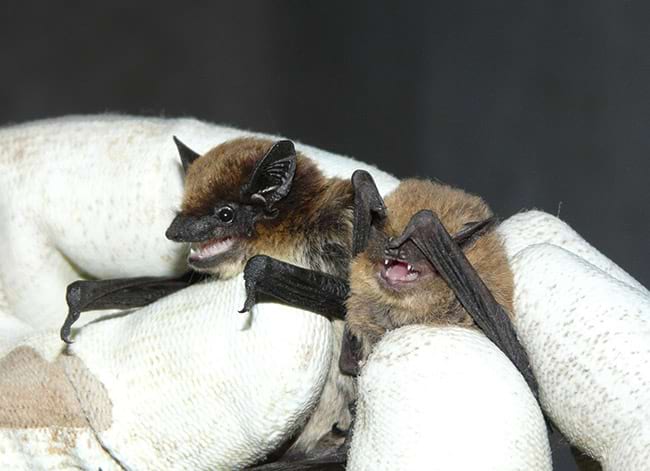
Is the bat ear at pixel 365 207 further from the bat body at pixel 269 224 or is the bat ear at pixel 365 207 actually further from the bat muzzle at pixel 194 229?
the bat muzzle at pixel 194 229

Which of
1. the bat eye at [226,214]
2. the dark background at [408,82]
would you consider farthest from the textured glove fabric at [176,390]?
the dark background at [408,82]

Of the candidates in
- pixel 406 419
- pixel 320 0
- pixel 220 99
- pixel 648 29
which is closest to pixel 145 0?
pixel 220 99

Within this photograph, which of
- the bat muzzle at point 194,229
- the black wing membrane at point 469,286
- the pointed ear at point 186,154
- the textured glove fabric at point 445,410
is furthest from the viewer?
the pointed ear at point 186,154

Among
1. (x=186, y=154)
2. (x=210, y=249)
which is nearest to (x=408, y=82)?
(x=186, y=154)

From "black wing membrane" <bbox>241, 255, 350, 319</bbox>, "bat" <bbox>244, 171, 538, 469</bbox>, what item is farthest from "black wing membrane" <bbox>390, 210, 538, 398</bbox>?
"black wing membrane" <bbox>241, 255, 350, 319</bbox>

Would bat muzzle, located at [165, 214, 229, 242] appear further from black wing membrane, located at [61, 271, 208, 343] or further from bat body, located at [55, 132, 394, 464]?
black wing membrane, located at [61, 271, 208, 343]

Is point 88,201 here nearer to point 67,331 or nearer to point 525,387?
point 67,331

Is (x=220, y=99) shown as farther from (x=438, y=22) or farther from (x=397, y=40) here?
(x=438, y=22)
